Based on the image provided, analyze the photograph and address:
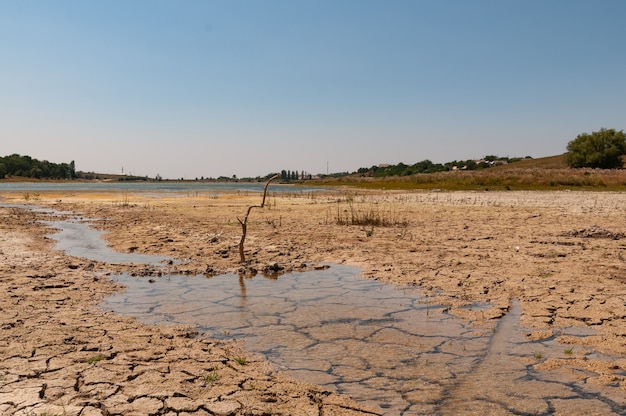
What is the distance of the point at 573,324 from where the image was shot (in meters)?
5.81

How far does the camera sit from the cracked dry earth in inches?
141

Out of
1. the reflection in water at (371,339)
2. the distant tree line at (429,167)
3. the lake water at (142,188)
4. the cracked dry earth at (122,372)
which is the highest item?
the distant tree line at (429,167)

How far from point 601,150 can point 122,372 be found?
7365 centimetres

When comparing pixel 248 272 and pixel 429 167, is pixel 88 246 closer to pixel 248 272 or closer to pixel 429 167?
pixel 248 272

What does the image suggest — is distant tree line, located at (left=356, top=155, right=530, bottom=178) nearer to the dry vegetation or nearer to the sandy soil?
the dry vegetation

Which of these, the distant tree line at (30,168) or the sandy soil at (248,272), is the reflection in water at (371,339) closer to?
the sandy soil at (248,272)

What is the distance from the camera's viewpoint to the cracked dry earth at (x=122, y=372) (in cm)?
357

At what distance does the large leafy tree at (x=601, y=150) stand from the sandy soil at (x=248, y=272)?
54.4 m

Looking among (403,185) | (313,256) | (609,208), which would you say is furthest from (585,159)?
(313,256)

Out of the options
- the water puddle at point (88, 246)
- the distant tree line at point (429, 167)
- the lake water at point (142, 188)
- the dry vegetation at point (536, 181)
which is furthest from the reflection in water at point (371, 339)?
the distant tree line at point (429, 167)

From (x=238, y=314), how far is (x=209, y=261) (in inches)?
165

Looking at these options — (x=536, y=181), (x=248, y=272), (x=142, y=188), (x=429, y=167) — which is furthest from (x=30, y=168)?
(x=248, y=272)

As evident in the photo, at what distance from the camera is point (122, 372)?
4.23 metres

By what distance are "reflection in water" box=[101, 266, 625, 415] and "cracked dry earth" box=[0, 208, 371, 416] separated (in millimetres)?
390
